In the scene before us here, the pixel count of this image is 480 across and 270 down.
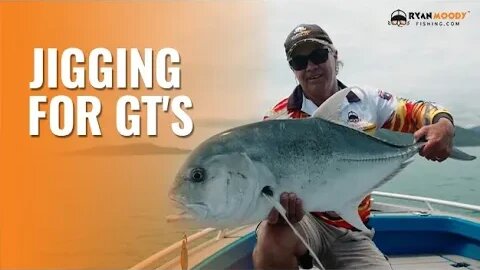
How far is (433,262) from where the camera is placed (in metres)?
2.36

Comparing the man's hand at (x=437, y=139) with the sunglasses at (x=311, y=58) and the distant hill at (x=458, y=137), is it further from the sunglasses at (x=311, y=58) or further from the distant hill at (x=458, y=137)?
the sunglasses at (x=311, y=58)

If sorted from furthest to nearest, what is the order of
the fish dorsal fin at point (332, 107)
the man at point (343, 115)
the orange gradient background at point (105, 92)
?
the orange gradient background at point (105, 92) < the man at point (343, 115) < the fish dorsal fin at point (332, 107)

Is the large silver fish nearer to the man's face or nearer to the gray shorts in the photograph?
the gray shorts

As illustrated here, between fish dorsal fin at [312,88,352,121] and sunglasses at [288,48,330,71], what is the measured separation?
1.14 ft

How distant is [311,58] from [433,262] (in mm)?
1153

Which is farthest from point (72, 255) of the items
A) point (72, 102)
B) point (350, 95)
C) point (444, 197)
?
point (444, 197)

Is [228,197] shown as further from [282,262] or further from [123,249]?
[123,249]

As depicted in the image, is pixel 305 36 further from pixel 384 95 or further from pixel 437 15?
pixel 437 15

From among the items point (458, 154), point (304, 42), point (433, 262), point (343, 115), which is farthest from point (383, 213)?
point (304, 42)

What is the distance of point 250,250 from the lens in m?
2.07

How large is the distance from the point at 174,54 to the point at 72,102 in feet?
1.47

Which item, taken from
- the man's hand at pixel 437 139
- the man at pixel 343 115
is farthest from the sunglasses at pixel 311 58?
the man's hand at pixel 437 139

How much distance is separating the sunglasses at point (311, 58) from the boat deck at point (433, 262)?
968 millimetres

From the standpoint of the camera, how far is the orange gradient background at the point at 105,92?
2047 mm
